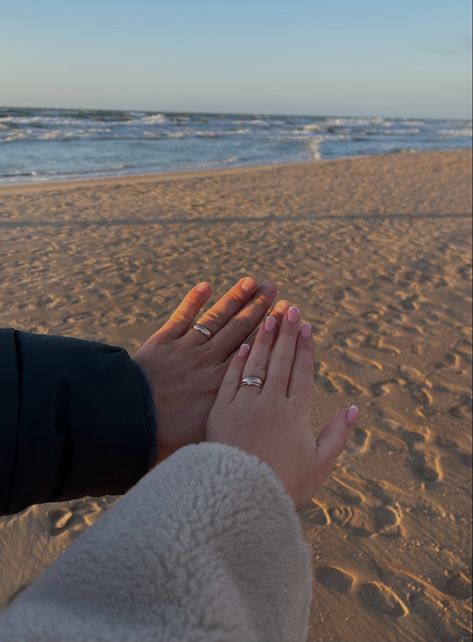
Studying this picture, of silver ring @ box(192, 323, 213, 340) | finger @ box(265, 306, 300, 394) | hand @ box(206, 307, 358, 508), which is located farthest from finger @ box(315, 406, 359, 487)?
silver ring @ box(192, 323, 213, 340)

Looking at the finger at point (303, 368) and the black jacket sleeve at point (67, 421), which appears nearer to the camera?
the black jacket sleeve at point (67, 421)

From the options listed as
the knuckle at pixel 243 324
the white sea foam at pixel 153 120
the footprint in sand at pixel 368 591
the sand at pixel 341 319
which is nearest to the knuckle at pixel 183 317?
the knuckle at pixel 243 324

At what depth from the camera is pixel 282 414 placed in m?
0.96

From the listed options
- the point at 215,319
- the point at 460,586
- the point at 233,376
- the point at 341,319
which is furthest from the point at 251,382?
the point at 341,319

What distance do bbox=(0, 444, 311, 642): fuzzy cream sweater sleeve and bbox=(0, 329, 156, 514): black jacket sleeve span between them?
0.25 meters

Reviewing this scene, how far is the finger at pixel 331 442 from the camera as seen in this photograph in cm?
95

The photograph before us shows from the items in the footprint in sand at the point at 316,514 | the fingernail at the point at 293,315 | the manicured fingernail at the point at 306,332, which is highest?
the fingernail at the point at 293,315

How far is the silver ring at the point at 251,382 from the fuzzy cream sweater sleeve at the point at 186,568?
292mm

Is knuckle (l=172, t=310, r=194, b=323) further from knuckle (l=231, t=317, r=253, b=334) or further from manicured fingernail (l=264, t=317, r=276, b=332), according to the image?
manicured fingernail (l=264, t=317, r=276, b=332)

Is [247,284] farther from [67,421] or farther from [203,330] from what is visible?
[67,421]

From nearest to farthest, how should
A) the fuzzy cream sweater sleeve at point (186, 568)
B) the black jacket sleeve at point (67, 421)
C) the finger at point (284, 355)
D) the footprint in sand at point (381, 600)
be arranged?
the fuzzy cream sweater sleeve at point (186, 568), the black jacket sleeve at point (67, 421), the finger at point (284, 355), the footprint in sand at point (381, 600)

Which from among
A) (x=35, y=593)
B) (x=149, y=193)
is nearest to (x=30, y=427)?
(x=35, y=593)

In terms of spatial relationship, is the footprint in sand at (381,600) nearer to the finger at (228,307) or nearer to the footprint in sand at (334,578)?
the footprint in sand at (334,578)

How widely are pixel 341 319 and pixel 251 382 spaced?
3575 mm
